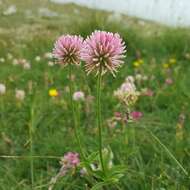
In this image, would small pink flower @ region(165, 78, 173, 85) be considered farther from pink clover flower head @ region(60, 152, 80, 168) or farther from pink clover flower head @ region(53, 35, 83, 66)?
pink clover flower head @ region(53, 35, 83, 66)

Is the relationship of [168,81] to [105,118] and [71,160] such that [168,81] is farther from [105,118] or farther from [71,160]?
[71,160]

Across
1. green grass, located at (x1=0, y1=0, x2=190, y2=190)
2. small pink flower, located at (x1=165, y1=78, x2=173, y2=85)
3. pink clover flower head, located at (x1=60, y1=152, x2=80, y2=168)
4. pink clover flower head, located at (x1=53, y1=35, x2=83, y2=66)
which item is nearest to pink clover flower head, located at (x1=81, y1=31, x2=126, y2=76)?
pink clover flower head, located at (x1=53, y1=35, x2=83, y2=66)

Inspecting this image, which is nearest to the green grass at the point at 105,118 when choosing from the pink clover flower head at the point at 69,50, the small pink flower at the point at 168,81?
the small pink flower at the point at 168,81

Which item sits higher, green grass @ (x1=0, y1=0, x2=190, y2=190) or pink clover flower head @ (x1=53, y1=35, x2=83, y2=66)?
pink clover flower head @ (x1=53, y1=35, x2=83, y2=66)

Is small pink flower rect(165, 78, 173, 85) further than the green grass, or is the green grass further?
small pink flower rect(165, 78, 173, 85)

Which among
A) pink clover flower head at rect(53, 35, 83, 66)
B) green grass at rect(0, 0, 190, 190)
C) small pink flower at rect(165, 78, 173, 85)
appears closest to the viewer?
pink clover flower head at rect(53, 35, 83, 66)

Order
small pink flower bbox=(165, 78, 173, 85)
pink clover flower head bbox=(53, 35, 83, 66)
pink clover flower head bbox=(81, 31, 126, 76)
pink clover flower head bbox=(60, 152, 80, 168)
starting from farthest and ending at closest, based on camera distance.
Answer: small pink flower bbox=(165, 78, 173, 85) < pink clover flower head bbox=(60, 152, 80, 168) < pink clover flower head bbox=(53, 35, 83, 66) < pink clover flower head bbox=(81, 31, 126, 76)

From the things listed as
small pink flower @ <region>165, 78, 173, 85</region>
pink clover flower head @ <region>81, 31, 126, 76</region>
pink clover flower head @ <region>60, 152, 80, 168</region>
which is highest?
pink clover flower head @ <region>81, 31, 126, 76</region>

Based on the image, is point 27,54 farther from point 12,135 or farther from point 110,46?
point 110,46
